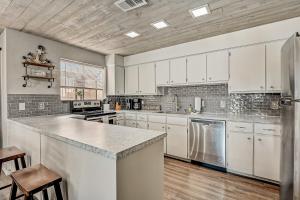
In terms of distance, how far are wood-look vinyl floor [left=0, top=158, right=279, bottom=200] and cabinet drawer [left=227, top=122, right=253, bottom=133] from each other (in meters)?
0.77

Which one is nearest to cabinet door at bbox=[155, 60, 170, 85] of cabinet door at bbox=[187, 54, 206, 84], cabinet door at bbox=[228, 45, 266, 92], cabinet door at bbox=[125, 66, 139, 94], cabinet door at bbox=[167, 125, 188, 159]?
cabinet door at bbox=[187, 54, 206, 84]

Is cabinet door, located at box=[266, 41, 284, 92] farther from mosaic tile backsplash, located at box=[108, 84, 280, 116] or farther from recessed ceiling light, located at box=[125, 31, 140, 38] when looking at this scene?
recessed ceiling light, located at box=[125, 31, 140, 38]

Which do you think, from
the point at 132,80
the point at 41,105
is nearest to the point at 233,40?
the point at 132,80

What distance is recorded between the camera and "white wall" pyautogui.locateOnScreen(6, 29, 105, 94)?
270cm

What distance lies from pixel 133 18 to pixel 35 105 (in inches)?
96.6

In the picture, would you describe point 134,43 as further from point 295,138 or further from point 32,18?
point 295,138

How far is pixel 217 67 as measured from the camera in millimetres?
3059

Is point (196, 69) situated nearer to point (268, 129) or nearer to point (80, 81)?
point (268, 129)

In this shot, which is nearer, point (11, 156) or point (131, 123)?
point (11, 156)

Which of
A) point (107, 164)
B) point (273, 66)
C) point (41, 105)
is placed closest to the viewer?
point (107, 164)

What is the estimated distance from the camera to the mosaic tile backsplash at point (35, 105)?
272cm

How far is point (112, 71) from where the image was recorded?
4.37 meters

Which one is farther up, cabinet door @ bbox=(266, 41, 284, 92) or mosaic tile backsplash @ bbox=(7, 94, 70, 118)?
cabinet door @ bbox=(266, 41, 284, 92)

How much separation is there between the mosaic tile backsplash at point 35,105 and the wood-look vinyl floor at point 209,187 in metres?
1.08
